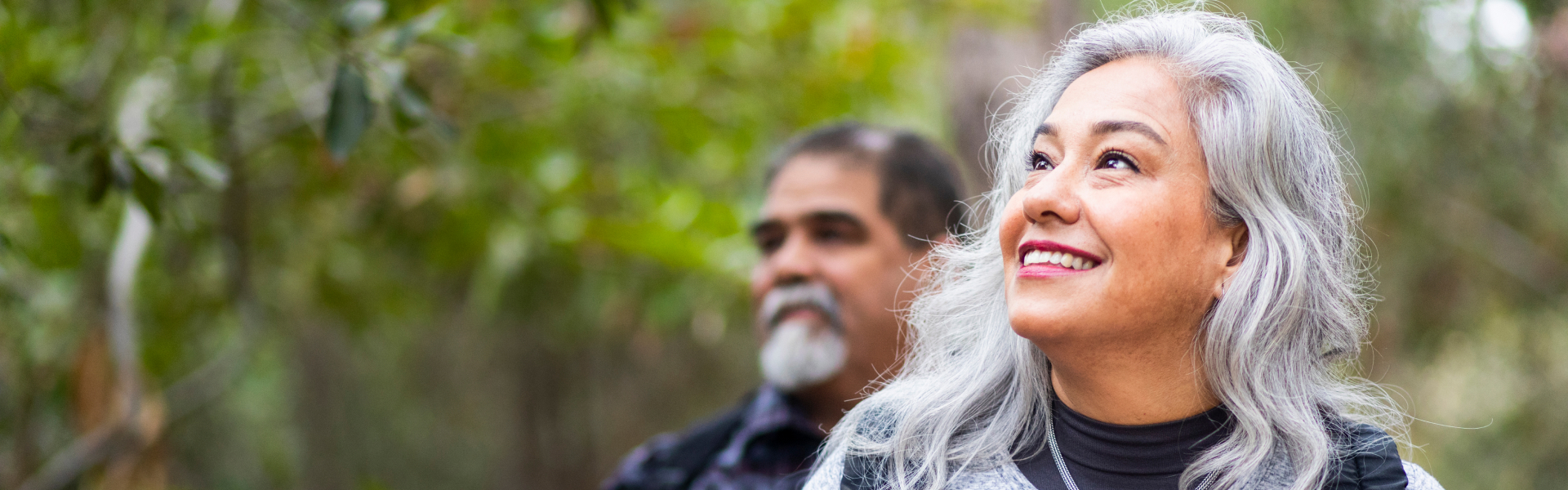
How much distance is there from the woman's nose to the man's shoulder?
1.58 meters

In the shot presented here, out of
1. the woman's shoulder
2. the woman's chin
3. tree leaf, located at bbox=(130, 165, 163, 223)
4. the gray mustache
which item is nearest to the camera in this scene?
the woman's chin

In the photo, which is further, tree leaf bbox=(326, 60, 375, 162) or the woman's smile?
tree leaf bbox=(326, 60, 375, 162)

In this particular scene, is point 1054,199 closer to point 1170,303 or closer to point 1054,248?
point 1054,248

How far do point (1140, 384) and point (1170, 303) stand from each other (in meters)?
0.11

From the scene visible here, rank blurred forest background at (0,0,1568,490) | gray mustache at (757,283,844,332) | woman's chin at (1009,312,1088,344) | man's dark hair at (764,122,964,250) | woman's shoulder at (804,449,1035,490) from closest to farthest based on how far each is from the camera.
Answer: woman's chin at (1009,312,1088,344), woman's shoulder at (804,449,1035,490), blurred forest background at (0,0,1568,490), gray mustache at (757,283,844,332), man's dark hair at (764,122,964,250)

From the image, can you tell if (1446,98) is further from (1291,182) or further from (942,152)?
(1291,182)

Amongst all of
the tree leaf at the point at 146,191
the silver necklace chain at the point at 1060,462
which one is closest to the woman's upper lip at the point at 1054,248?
the silver necklace chain at the point at 1060,462

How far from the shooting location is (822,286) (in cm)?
255

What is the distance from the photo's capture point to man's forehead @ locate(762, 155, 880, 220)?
258cm

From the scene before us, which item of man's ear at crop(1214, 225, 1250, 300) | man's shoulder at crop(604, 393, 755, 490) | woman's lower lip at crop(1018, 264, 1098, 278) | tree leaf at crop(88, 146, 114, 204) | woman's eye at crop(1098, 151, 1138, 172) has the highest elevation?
woman's eye at crop(1098, 151, 1138, 172)

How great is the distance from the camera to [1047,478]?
4.49 feet

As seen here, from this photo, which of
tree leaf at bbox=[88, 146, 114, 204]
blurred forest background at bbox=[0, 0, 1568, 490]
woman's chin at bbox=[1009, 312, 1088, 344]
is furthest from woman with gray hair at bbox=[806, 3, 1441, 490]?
tree leaf at bbox=[88, 146, 114, 204]

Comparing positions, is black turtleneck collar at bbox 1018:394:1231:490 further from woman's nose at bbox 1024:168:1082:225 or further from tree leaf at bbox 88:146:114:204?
tree leaf at bbox 88:146:114:204

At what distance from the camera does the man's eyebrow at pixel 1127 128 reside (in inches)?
51.1
